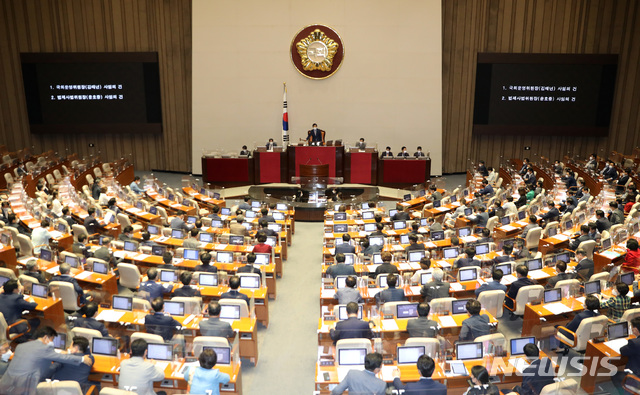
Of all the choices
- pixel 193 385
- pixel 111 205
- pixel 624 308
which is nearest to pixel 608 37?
pixel 624 308

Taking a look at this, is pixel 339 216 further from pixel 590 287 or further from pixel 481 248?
pixel 590 287

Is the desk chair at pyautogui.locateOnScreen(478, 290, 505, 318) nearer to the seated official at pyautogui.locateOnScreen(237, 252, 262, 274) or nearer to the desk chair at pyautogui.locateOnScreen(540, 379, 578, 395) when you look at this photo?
the desk chair at pyautogui.locateOnScreen(540, 379, 578, 395)

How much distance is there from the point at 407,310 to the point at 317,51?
14996 millimetres

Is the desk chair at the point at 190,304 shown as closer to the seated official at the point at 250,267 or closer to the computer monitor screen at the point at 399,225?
the seated official at the point at 250,267

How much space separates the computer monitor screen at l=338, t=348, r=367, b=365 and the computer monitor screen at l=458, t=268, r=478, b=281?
3.33m

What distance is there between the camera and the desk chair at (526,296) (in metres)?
8.26

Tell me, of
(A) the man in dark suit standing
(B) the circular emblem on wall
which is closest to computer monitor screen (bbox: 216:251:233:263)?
(A) the man in dark suit standing

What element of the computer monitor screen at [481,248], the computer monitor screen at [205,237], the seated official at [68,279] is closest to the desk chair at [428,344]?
the computer monitor screen at [481,248]

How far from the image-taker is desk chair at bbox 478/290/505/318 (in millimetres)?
8164

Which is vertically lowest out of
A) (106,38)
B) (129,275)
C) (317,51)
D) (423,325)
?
(129,275)

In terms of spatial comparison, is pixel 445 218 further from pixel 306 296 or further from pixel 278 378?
pixel 278 378

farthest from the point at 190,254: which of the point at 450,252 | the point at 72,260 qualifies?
the point at 450,252

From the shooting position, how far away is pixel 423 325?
7027mm

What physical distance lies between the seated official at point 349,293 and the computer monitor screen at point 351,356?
5.31 feet
